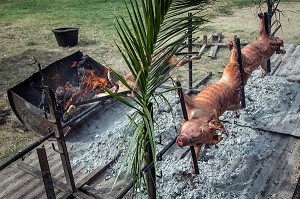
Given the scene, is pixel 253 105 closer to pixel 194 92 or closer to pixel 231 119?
pixel 231 119

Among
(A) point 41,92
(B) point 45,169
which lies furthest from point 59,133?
(A) point 41,92

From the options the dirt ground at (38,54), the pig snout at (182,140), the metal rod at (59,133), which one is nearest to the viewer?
the metal rod at (59,133)

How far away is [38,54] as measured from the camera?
31.8 feet

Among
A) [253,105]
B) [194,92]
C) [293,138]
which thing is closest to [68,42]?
[194,92]

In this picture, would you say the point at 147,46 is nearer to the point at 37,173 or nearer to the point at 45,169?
the point at 45,169

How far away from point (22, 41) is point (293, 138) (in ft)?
31.2

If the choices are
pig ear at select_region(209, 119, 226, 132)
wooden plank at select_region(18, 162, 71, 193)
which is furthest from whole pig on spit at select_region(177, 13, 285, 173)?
wooden plank at select_region(18, 162, 71, 193)

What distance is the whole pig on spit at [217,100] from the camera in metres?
3.30

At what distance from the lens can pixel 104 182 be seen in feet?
13.3

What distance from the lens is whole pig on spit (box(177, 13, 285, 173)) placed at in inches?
130

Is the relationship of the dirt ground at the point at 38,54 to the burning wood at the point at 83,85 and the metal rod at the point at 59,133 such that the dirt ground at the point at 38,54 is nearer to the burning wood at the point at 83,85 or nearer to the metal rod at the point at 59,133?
the burning wood at the point at 83,85

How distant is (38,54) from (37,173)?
620cm

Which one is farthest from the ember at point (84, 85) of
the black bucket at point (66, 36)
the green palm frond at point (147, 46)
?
the black bucket at point (66, 36)

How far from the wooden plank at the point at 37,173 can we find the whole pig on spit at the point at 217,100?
1.63 m
